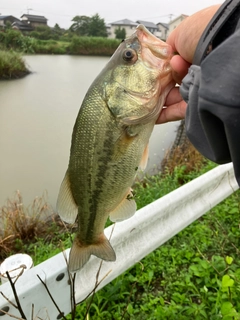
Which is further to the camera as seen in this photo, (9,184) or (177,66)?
(9,184)

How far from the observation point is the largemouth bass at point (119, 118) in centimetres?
149

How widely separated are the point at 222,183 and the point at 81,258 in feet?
6.71

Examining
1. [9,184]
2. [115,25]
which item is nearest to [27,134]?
[9,184]

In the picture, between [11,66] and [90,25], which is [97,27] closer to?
[90,25]

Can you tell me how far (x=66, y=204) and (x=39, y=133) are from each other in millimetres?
5796

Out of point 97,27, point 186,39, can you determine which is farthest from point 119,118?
point 97,27

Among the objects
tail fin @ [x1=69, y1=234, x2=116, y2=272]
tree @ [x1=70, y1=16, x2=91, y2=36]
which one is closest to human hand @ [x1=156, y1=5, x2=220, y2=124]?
tail fin @ [x1=69, y1=234, x2=116, y2=272]

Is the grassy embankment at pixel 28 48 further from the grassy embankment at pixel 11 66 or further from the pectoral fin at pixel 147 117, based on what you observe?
the pectoral fin at pixel 147 117

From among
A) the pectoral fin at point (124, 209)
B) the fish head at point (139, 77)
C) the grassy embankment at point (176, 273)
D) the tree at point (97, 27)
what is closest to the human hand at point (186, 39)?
the fish head at point (139, 77)

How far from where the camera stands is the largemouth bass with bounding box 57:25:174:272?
1.49 metres

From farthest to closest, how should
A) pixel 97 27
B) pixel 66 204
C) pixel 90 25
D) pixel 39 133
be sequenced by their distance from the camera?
pixel 97 27, pixel 90 25, pixel 39 133, pixel 66 204

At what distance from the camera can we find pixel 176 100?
1800 millimetres

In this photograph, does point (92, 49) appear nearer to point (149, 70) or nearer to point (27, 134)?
point (27, 134)

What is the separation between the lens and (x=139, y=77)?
1.52 metres
